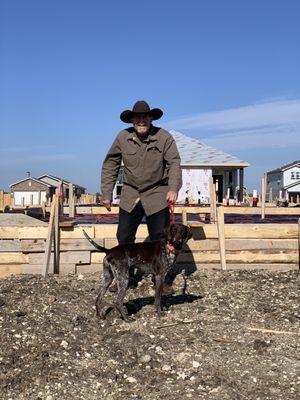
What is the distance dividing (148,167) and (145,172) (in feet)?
0.25

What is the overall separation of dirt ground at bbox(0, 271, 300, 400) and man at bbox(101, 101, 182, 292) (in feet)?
2.96

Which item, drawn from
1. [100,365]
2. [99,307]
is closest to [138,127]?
[99,307]

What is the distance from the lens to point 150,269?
592cm

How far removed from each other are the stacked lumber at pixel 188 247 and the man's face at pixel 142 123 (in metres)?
2.35

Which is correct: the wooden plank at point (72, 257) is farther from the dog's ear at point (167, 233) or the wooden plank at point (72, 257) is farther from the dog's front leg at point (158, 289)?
the dog's ear at point (167, 233)

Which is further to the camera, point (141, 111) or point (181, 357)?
point (141, 111)

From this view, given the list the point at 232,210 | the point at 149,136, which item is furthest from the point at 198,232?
the point at 232,210

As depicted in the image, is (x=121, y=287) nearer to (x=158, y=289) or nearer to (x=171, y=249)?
(x=158, y=289)

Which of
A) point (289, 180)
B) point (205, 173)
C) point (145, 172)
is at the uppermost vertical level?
point (289, 180)

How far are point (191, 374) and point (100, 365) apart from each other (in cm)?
85

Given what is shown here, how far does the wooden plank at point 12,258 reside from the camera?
8.05 m

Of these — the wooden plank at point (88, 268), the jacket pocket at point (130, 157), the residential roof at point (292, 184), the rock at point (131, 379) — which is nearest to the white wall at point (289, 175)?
the residential roof at point (292, 184)

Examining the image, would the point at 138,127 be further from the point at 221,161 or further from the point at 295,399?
the point at 221,161

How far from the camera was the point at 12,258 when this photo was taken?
26.4ft
